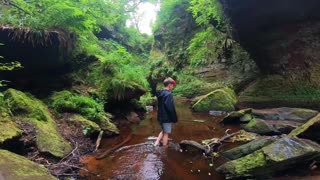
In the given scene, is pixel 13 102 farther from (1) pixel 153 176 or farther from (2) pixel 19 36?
(1) pixel 153 176

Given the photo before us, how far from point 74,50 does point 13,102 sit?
14.5 ft

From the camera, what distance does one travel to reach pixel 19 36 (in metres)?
8.38

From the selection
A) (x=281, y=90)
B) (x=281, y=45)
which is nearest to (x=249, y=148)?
(x=281, y=90)

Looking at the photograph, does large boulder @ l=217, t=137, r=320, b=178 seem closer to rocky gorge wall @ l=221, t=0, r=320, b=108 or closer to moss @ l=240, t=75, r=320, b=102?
rocky gorge wall @ l=221, t=0, r=320, b=108

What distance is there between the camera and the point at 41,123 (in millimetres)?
7320

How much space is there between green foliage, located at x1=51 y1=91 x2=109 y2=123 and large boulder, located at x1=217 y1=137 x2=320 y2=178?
4719 mm

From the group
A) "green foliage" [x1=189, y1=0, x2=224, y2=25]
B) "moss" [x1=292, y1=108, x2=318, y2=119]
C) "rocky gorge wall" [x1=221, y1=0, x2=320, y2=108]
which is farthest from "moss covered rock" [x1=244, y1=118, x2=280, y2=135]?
"green foliage" [x1=189, y1=0, x2=224, y2=25]

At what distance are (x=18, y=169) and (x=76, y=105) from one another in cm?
536

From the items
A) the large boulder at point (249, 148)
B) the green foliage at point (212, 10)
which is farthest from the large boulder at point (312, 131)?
the green foliage at point (212, 10)

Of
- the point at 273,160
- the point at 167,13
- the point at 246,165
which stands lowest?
the point at 246,165

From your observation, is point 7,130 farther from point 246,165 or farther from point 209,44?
point 209,44

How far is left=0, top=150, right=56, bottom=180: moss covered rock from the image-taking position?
392 centimetres

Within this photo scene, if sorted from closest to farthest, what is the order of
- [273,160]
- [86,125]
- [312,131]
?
[273,160] < [312,131] < [86,125]

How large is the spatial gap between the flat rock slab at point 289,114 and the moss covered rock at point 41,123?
7989mm
